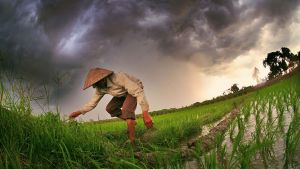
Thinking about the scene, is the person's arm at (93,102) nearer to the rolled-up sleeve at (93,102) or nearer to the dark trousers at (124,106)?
the rolled-up sleeve at (93,102)

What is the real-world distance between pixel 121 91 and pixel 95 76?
653mm

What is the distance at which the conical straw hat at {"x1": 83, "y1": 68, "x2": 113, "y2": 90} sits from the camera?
21.6 feet

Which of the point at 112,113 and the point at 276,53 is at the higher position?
the point at 276,53

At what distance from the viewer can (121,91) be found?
707cm

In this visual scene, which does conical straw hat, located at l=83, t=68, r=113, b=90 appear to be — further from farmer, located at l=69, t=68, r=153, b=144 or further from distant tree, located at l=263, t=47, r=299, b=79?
distant tree, located at l=263, t=47, r=299, b=79

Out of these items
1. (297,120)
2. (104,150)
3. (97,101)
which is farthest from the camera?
(97,101)

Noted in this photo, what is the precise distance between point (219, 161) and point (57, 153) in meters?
1.45

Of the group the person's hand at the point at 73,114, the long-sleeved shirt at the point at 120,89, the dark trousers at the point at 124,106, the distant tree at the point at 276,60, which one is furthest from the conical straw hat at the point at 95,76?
the distant tree at the point at 276,60

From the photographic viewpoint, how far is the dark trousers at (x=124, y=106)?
6.80 metres

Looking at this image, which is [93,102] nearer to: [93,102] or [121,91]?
[93,102]

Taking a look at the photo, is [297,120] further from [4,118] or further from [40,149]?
[4,118]

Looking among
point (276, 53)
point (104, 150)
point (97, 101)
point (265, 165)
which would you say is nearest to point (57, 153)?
point (104, 150)

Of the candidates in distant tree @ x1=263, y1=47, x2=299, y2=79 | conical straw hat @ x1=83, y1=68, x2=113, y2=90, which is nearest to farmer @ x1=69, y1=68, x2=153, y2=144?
conical straw hat @ x1=83, y1=68, x2=113, y2=90

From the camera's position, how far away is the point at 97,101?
23.3ft
